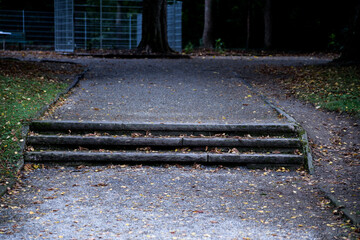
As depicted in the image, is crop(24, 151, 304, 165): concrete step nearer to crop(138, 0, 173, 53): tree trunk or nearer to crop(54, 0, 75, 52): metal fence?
crop(138, 0, 173, 53): tree trunk

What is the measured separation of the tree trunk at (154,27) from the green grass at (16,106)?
6.97 m

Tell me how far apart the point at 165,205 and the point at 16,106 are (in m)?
4.41

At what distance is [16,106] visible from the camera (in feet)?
27.1

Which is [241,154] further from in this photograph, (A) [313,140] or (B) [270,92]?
(B) [270,92]

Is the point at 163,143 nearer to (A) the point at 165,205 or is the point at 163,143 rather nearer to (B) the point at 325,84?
(A) the point at 165,205

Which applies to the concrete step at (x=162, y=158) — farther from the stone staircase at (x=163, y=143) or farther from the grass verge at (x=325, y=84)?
the grass verge at (x=325, y=84)

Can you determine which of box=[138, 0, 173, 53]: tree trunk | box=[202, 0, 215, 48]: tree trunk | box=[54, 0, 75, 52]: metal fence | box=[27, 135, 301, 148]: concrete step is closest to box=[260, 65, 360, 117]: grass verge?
box=[27, 135, 301, 148]: concrete step

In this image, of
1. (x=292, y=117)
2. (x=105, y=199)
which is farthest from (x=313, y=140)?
(x=105, y=199)

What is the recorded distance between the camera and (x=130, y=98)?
9.77m

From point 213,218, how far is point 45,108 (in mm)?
4808

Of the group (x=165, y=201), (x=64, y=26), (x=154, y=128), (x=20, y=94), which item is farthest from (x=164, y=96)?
(x=64, y=26)

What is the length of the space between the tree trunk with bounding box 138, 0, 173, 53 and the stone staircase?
34.0 feet

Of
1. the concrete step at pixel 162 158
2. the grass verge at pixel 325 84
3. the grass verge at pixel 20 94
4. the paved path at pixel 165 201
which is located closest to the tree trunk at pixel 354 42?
the grass verge at pixel 325 84

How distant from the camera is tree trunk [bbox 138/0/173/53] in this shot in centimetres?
1722
